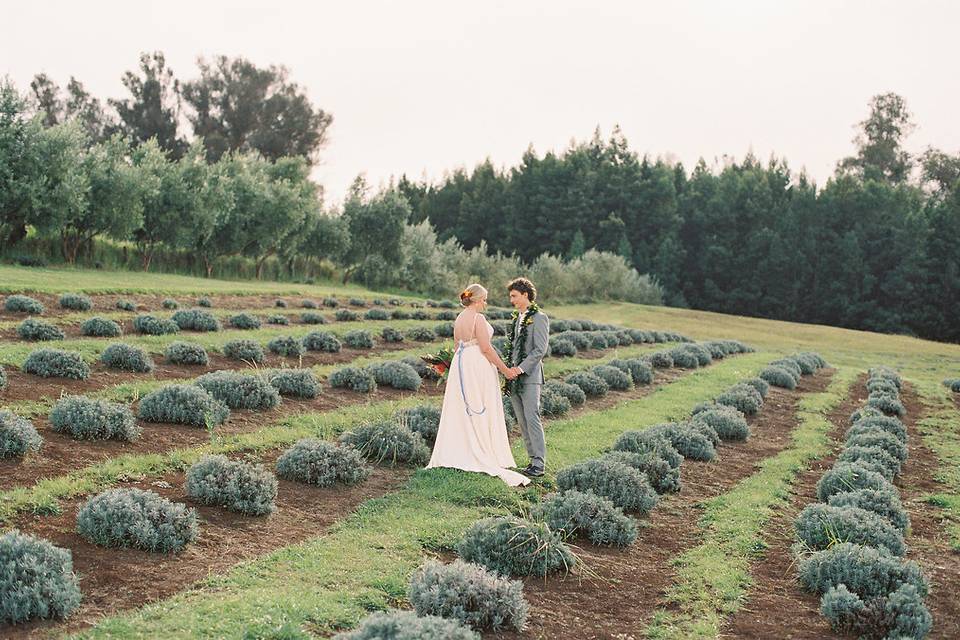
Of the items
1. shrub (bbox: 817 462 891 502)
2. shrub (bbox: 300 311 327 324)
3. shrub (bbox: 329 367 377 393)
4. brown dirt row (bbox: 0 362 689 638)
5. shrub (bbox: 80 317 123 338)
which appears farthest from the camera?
shrub (bbox: 300 311 327 324)

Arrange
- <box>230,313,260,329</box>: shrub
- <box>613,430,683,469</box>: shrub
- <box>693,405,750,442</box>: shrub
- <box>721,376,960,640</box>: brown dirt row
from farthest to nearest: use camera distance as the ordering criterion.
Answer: <box>230,313,260,329</box>: shrub < <box>693,405,750,442</box>: shrub < <box>613,430,683,469</box>: shrub < <box>721,376,960,640</box>: brown dirt row

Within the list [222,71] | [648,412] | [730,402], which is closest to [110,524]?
[648,412]

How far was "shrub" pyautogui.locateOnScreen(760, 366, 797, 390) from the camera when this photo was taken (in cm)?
2528

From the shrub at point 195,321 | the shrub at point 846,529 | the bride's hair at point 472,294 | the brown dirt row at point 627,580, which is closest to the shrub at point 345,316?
the shrub at point 195,321

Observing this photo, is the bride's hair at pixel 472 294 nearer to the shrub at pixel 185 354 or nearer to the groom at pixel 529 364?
the groom at pixel 529 364

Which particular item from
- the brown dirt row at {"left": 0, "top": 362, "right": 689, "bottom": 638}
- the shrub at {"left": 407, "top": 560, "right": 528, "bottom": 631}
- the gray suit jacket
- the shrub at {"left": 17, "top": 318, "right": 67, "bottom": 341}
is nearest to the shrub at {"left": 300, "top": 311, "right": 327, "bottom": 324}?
the shrub at {"left": 17, "top": 318, "right": 67, "bottom": 341}

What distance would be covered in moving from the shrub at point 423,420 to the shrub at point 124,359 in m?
5.69

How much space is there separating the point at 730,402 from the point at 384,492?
37.7 ft

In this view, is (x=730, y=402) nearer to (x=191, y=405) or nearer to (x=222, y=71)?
(x=191, y=405)

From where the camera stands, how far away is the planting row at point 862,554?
724cm

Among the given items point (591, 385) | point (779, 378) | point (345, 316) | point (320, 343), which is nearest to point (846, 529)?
point (591, 385)

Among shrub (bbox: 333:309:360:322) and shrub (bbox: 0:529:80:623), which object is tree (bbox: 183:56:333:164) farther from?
shrub (bbox: 0:529:80:623)

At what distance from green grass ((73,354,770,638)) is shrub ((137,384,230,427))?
11.6ft

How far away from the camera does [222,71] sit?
3661 inches
